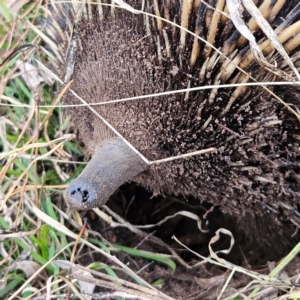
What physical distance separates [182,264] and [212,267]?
3.5 inches

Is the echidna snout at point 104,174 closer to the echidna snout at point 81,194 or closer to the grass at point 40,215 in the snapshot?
the echidna snout at point 81,194

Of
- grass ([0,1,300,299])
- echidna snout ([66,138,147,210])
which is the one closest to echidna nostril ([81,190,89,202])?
echidna snout ([66,138,147,210])

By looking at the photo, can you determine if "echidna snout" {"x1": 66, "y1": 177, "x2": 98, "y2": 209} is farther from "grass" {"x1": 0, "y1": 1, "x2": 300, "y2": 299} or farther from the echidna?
"grass" {"x1": 0, "y1": 1, "x2": 300, "y2": 299}

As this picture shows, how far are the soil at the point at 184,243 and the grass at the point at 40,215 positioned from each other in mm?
36

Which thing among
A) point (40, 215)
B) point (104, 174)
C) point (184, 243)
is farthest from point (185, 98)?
point (184, 243)

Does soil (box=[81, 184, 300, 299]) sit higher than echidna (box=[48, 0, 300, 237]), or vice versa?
echidna (box=[48, 0, 300, 237])

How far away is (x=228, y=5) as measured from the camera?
36.2 inches

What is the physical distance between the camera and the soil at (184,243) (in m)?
1.31

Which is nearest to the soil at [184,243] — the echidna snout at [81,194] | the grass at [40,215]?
the grass at [40,215]

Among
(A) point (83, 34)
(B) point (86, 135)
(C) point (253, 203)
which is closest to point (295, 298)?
(C) point (253, 203)

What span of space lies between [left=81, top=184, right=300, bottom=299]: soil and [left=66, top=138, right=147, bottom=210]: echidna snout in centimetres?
21

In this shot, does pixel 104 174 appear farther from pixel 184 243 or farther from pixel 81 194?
pixel 184 243

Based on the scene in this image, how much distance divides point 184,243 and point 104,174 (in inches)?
23.4

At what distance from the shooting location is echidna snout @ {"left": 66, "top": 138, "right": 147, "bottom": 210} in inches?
38.6
